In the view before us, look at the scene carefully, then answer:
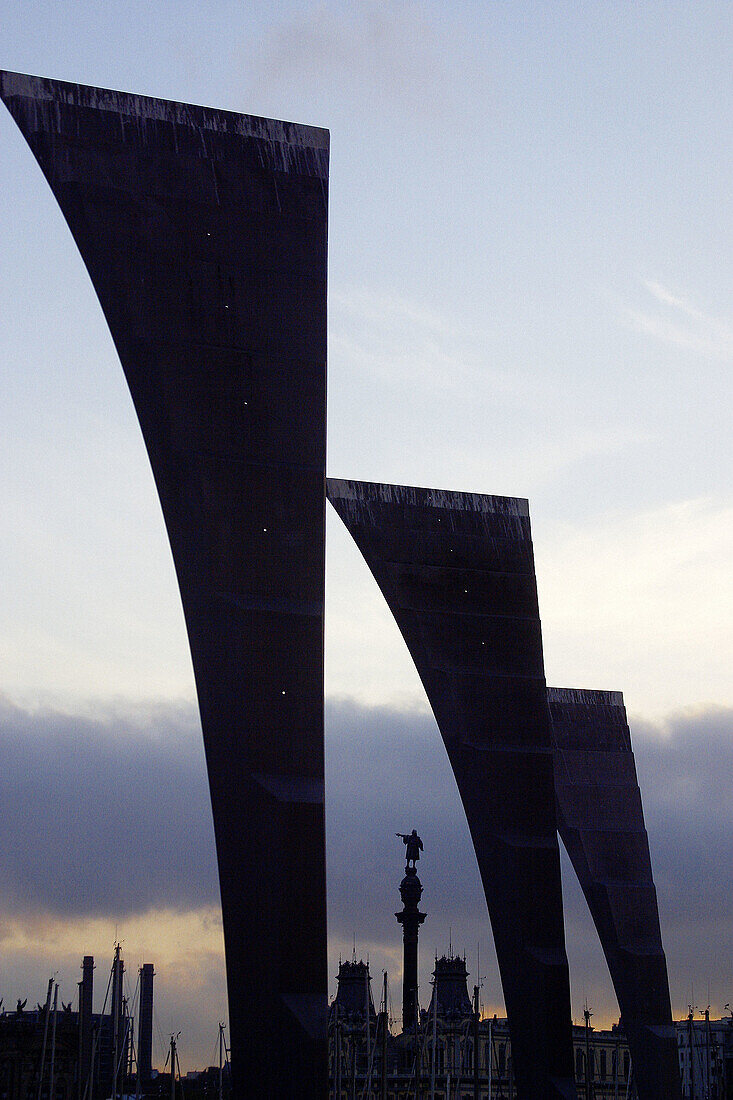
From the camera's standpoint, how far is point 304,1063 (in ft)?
50.5

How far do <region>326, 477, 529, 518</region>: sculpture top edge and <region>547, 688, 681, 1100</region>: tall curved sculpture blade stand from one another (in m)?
9.14

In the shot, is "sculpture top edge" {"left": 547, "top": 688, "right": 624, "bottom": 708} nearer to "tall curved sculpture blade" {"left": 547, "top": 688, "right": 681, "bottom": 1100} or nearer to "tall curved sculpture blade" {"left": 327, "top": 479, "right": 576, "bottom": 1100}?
"tall curved sculpture blade" {"left": 547, "top": 688, "right": 681, "bottom": 1100}

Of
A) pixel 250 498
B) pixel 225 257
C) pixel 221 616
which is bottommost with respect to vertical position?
pixel 221 616

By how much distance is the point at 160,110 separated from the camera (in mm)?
17328

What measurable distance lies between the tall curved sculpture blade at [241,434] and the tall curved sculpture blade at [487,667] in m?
8.49

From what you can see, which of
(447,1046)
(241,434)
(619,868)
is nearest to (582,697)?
(619,868)

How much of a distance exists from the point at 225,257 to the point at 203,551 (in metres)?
3.62

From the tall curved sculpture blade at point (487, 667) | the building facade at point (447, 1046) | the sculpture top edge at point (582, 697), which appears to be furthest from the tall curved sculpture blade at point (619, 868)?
the building facade at point (447, 1046)

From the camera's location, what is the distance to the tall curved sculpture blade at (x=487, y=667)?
24.7 meters

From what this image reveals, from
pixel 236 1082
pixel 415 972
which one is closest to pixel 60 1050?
pixel 415 972

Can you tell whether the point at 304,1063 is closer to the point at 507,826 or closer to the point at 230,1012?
the point at 230,1012

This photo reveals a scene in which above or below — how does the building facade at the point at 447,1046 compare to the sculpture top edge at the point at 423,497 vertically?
below

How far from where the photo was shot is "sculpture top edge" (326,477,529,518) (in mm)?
25453

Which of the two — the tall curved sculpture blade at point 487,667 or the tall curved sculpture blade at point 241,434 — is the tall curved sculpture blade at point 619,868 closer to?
the tall curved sculpture blade at point 487,667
